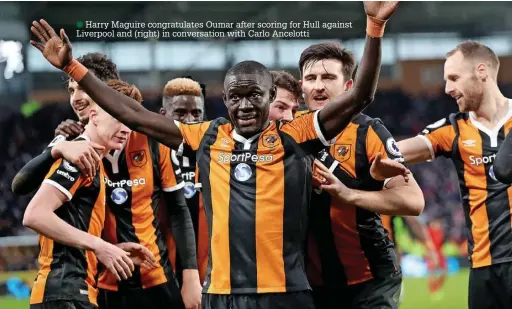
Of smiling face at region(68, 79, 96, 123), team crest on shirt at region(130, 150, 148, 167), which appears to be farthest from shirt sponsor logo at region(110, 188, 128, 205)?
smiling face at region(68, 79, 96, 123)

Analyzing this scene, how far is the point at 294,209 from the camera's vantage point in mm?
3814

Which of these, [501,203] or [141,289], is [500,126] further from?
[141,289]

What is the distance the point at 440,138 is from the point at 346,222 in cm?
145

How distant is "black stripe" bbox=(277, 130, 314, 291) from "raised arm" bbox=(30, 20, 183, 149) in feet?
1.88

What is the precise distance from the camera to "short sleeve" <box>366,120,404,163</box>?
4.48 meters

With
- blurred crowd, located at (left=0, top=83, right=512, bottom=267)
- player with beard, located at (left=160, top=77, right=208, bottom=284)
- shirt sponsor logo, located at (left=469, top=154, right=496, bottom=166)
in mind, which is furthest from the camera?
blurred crowd, located at (left=0, top=83, right=512, bottom=267)

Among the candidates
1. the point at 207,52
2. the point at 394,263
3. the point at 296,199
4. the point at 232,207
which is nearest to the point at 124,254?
the point at 232,207

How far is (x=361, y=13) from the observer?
18.6 m

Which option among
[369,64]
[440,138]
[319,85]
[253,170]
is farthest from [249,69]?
[440,138]

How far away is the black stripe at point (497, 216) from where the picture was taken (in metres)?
5.34

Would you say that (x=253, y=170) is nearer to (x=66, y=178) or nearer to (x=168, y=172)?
(x=66, y=178)

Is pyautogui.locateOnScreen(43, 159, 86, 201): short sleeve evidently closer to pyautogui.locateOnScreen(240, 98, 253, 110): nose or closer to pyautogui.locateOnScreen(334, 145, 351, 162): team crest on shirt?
pyautogui.locateOnScreen(240, 98, 253, 110): nose

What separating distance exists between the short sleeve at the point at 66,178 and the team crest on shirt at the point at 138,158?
2.56ft

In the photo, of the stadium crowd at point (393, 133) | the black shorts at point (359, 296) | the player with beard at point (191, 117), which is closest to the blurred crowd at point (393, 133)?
the stadium crowd at point (393, 133)
